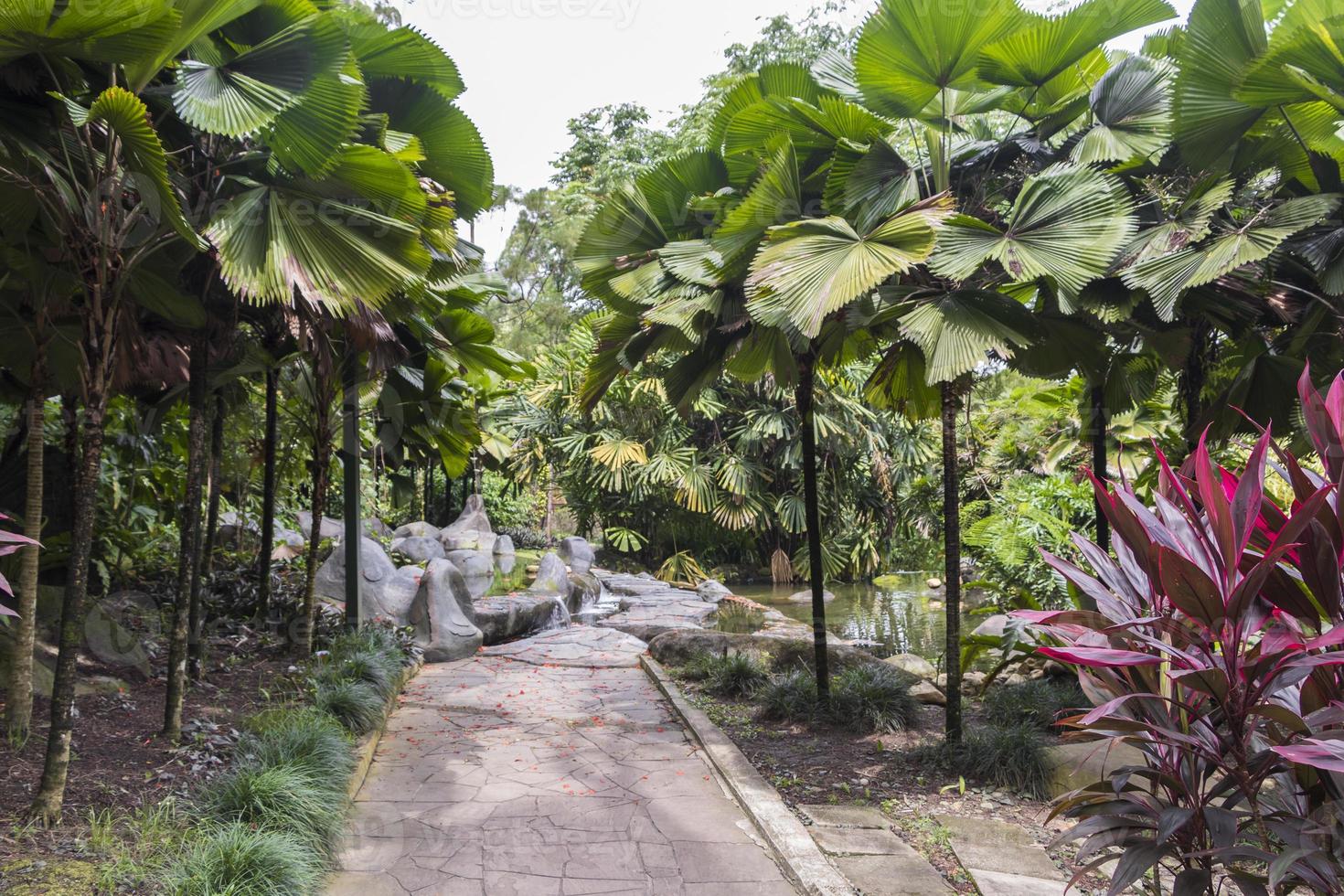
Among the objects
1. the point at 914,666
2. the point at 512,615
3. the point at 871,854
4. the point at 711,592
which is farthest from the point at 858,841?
the point at 711,592

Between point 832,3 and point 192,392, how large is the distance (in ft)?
60.7

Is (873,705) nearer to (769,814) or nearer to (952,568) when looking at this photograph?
(952,568)

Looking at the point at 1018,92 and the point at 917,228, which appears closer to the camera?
the point at 917,228

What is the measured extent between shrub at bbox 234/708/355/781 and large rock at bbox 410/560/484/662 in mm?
4100

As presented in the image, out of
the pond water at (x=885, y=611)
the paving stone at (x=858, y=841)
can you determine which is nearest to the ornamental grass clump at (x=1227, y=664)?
the paving stone at (x=858, y=841)

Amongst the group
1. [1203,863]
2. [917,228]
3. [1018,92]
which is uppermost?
[1018,92]

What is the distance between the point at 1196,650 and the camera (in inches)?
90.0

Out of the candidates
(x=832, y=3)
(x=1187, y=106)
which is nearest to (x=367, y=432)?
(x=1187, y=106)

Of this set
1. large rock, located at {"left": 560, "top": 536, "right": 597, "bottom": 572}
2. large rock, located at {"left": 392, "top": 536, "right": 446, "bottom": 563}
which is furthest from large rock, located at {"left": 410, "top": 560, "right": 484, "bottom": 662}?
large rock, located at {"left": 560, "top": 536, "right": 597, "bottom": 572}

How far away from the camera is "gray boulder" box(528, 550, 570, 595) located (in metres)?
13.3

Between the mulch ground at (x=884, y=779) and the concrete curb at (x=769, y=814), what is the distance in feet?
0.40

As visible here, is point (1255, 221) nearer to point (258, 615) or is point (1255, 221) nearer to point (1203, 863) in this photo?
point (1203, 863)

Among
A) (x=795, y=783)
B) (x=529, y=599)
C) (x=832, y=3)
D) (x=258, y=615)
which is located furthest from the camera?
(x=832, y=3)

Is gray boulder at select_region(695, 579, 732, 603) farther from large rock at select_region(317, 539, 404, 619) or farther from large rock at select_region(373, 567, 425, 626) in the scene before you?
large rock at select_region(317, 539, 404, 619)
